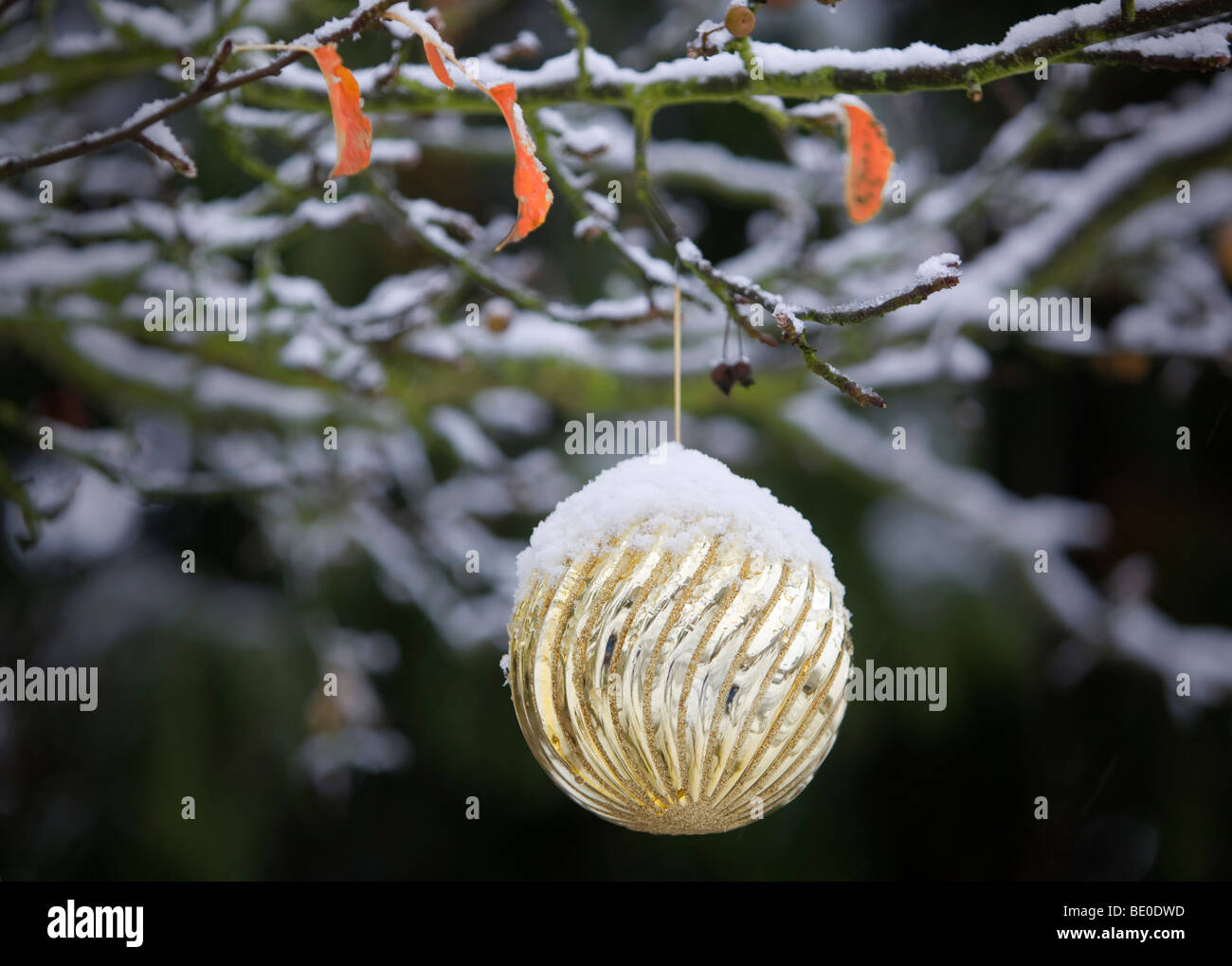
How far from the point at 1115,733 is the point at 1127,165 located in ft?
6.35

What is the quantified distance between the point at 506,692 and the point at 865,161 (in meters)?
2.39

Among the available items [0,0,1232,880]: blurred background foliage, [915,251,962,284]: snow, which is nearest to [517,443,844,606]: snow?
[915,251,962,284]: snow

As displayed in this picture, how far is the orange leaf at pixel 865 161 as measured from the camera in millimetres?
1223

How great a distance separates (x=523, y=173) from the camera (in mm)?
928

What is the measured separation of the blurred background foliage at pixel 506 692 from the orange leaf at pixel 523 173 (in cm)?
159

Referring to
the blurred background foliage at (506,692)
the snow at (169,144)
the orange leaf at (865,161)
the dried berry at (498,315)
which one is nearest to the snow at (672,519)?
the orange leaf at (865,161)

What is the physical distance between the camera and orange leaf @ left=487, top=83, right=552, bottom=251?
91cm

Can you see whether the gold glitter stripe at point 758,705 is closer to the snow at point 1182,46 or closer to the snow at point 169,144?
the snow at point 1182,46

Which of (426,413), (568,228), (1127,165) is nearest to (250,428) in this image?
(426,413)

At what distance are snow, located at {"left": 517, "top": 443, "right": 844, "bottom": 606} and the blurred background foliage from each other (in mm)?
1438
